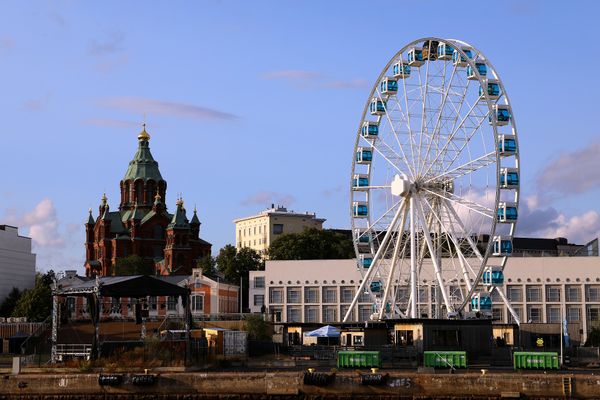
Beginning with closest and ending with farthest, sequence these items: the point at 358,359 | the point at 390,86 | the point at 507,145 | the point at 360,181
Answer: the point at 358,359 → the point at 507,145 → the point at 390,86 → the point at 360,181

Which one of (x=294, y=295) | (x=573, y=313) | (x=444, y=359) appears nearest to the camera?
(x=444, y=359)

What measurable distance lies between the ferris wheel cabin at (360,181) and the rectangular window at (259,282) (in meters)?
43.8

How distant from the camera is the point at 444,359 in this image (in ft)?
197

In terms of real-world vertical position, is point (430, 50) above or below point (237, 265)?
above

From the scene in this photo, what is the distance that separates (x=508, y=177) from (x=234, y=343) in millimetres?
22028

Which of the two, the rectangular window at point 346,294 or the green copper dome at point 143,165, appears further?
the green copper dome at point 143,165

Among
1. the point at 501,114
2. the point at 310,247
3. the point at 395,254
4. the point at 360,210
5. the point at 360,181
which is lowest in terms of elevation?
the point at 395,254

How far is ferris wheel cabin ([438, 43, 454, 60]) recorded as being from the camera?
80.3 m

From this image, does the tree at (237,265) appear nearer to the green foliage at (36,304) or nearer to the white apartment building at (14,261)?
the green foliage at (36,304)

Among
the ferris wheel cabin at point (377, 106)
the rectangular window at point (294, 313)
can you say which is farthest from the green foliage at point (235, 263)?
the ferris wheel cabin at point (377, 106)

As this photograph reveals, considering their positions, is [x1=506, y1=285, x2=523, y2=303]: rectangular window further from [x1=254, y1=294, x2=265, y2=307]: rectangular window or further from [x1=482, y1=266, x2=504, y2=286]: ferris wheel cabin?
[x1=482, y1=266, x2=504, y2=286]: ferris wheel cabin

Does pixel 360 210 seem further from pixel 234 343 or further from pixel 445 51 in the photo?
pixel 234 343

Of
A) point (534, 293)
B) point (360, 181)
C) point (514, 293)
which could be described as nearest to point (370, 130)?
point (360, 181)

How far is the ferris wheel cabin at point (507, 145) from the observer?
248ft
